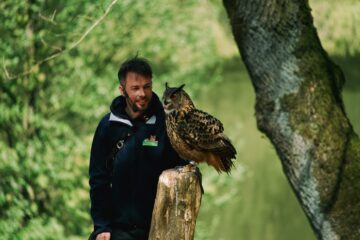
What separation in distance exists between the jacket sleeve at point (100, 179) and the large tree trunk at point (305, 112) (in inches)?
53.0

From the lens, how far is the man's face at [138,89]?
3.45 metres

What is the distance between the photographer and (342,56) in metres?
9.75

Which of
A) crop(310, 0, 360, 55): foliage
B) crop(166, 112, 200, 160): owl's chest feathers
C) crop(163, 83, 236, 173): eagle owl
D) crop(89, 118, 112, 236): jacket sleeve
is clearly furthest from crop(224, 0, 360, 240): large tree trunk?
crop(310, 0, 360, 55): foliage

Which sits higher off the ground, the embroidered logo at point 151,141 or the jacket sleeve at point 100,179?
the embroidered logo at point 151,141

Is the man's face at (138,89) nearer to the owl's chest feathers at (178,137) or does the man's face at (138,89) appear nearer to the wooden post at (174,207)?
the owl's chest feathers at (178,137)

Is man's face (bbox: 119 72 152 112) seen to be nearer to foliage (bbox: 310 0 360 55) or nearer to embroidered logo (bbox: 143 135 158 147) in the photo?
embroidered logo (bbox: 143 135 158 147)

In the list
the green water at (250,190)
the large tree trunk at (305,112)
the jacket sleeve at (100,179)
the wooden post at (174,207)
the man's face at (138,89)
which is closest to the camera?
the wooden post at (174,207)

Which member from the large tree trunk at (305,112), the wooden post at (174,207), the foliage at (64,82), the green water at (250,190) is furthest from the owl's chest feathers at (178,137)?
the green water at (250,190)

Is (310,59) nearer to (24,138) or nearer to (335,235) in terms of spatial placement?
(335,235)

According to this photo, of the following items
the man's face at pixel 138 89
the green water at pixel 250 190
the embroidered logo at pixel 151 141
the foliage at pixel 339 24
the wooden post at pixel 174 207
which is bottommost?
the green water at pixel 250 190

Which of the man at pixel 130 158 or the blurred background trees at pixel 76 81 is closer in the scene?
the man at pixel 130 158

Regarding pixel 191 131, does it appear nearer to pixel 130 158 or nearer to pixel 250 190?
pixel 130 158

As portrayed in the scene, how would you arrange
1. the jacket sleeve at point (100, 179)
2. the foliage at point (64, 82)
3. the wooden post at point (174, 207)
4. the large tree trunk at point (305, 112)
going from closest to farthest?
the wooden post at point (174, 207)
the jacket sleeve at point (100, 179)
the large tree trunk at point (305, 112)
the foliage at point (64, 82)

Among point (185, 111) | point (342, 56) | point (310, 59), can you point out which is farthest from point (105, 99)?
point (185, 111)
